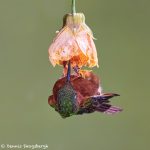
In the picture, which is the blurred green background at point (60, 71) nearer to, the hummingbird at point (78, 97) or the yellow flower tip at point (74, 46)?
the yellow flower tip at point (74, 46)

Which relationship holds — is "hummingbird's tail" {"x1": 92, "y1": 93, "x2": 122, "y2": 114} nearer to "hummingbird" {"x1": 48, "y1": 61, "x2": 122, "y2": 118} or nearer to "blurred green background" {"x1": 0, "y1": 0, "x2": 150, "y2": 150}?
"hummingbird" {"x1": 48, "y1": 61, "x2": 122, "y2": 118}

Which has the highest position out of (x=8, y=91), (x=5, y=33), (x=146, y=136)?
(x=5, y=33)

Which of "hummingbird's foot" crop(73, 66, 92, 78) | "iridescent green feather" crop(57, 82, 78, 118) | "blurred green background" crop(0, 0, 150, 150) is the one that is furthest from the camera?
"blurred green background" crop(0, 0, 150, 150)

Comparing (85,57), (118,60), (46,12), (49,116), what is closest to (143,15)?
(118,60)

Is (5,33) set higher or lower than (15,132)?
higher

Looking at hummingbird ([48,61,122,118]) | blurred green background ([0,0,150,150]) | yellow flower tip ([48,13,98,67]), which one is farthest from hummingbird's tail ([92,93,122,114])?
blurred green background ([0,0,150,150])

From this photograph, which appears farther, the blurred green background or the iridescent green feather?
the blurred green background

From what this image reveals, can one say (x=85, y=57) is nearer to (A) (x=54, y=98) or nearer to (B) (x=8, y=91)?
(A) (x=54, y=98)
